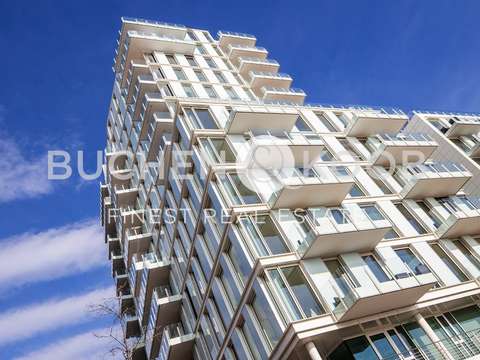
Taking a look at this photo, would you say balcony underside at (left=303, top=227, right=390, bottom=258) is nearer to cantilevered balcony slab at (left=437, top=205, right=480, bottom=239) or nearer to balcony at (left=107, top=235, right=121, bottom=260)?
cantilevered balcony slab at (left=437, top=205, right=480, bottom=239)

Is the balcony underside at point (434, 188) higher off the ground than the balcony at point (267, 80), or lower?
lower

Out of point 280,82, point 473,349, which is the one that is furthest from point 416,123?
point 473,349

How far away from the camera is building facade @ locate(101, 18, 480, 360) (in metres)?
16.5

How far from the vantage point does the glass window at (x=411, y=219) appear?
22344 mm

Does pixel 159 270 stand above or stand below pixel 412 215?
above

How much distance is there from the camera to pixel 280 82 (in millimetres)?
36438

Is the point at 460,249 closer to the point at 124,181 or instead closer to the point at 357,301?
the point at 357,301

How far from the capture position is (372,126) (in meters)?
27.8

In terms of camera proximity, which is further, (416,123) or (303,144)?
(416,123)

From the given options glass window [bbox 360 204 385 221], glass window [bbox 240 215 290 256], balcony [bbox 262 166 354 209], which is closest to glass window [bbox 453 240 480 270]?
glass window [bbox 360 204 385 221]

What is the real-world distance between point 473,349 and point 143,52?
3261cm

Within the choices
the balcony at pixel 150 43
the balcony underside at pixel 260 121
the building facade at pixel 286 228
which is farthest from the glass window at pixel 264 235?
the balcony at pixel 150 43

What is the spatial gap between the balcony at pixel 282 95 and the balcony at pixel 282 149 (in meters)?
10.8

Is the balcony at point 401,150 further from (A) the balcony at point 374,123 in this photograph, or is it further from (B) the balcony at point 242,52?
(B) the balcony at point 242,52
